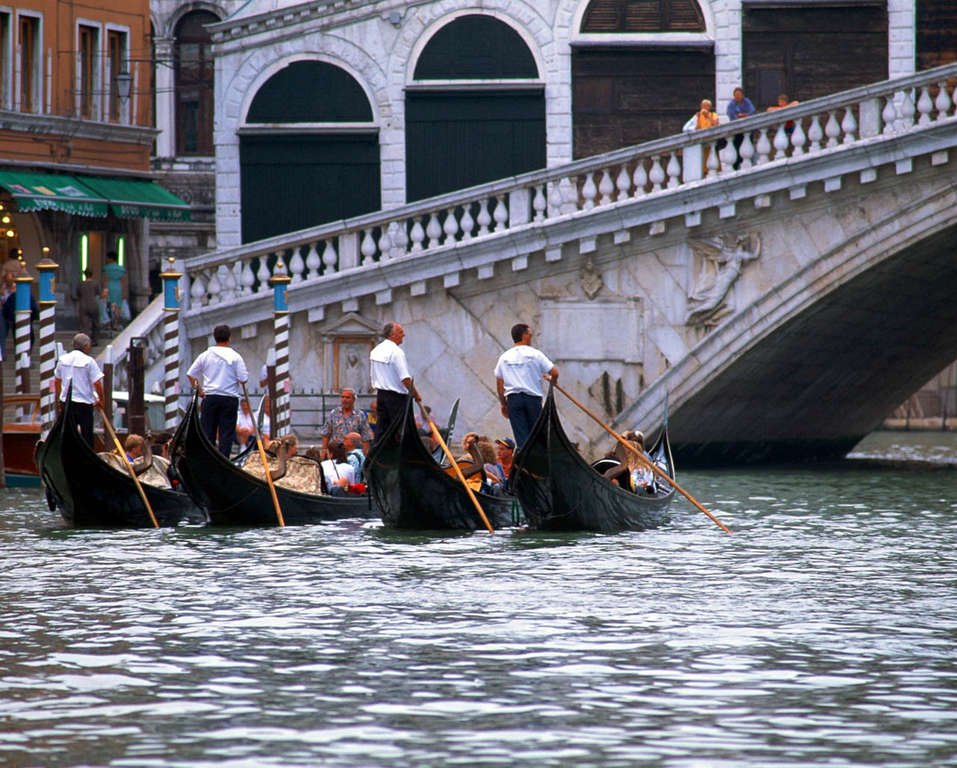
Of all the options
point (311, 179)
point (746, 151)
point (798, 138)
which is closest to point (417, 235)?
point (311, 179)

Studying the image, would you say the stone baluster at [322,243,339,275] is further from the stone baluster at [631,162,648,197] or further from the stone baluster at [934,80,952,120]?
the stone baluster at [934,80,952,120]

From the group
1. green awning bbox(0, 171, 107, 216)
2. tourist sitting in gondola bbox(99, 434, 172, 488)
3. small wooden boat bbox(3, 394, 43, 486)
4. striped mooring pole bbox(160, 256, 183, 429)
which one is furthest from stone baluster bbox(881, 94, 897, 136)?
green awning bbox(0, 171, 107, 216)

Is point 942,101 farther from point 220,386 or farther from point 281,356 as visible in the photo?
point 220,386

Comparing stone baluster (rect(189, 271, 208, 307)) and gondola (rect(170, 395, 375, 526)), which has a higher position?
stone baluster (rect(189, 271, 208, 307))

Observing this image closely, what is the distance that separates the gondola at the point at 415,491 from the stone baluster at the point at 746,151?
575cm

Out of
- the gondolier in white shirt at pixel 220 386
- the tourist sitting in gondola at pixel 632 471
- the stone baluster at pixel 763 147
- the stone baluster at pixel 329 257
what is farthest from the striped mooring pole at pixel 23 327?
the stone baluster at pixel 763 147

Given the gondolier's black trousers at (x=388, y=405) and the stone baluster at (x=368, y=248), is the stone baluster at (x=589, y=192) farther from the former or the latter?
the gondolier's black trousers at (x=388, y=405)

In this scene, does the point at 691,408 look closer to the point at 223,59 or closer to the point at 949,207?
the point at 949,207

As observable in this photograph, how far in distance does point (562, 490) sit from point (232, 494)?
7.18ft

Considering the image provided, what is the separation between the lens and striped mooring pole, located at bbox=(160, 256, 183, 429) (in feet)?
55.9

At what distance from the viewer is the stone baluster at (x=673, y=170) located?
57.5ft

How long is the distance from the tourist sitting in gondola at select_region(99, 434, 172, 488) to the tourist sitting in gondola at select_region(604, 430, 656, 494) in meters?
3.08

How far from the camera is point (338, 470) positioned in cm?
1366

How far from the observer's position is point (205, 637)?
795 centimetres
